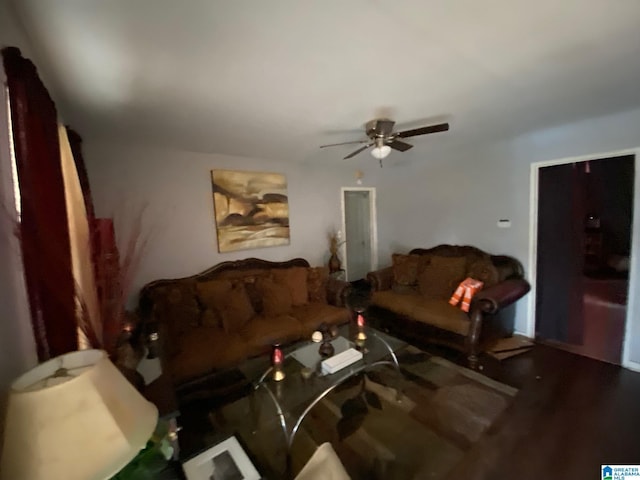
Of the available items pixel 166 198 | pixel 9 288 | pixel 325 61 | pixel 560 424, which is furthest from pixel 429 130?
pixel 166 198

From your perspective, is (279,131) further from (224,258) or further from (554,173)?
(554,173)

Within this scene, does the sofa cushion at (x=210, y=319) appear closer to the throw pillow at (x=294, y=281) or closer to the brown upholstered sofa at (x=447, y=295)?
the throw pillow at (x=294, y=281)

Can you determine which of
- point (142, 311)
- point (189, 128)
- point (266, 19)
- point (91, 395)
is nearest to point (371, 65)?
point (266, 19)

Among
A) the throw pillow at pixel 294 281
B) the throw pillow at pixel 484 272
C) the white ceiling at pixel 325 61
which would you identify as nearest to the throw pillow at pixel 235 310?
the throw pillow at pixel 294 281

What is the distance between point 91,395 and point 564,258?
13.0 feet

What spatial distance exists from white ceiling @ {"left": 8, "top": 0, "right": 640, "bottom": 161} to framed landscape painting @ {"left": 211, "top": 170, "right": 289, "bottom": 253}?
2.57 ft

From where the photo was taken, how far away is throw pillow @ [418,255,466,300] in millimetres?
3295

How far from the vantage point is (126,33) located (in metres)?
1.30

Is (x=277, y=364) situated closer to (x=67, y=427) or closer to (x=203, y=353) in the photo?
(x=203, y=353)

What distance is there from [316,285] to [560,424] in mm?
2374

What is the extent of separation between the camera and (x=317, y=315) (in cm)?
298

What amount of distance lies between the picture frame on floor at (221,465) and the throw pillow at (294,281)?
2.00 meters

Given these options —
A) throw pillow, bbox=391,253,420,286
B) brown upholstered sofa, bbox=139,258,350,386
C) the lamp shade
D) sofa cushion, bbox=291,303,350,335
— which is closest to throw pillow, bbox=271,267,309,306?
brown upholstered sofa, bbox=139,258,350,386

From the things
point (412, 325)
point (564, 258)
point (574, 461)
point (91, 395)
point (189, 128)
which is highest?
point (189, 128)
